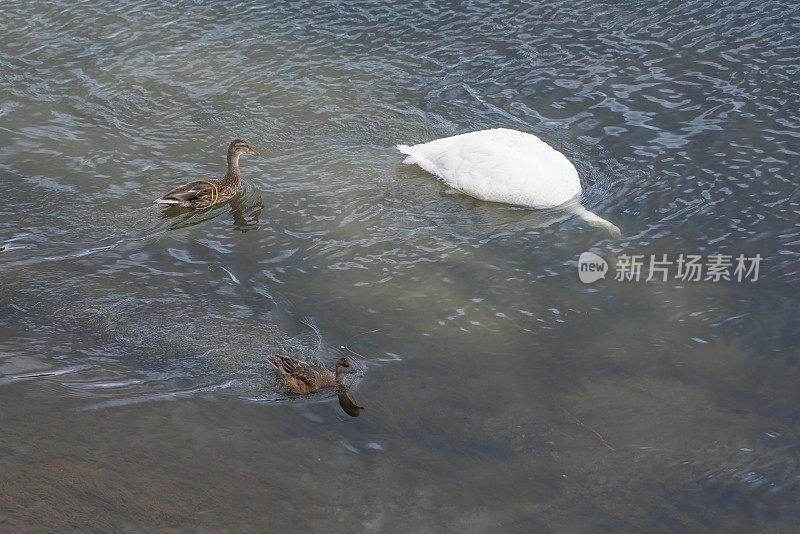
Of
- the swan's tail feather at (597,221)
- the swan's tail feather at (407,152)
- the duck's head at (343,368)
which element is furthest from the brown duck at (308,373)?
the swan's tail feather at (407,152)

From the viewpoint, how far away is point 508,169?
10016 millimetres

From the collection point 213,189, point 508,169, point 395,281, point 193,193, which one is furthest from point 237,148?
point 508,169

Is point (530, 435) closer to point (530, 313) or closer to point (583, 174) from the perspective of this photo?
point (530, 313)

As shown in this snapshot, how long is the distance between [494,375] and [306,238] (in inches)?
128

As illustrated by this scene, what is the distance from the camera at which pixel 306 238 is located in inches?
367

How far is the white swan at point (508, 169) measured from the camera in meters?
9.94

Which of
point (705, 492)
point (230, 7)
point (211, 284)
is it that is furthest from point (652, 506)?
point (230, 7)

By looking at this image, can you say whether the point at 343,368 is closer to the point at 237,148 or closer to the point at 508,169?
the point at 508,169

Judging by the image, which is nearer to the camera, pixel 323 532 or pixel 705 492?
pixel 323 532

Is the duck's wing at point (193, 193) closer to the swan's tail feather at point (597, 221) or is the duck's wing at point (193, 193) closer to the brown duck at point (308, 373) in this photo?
the brown duck at point (308, 373)

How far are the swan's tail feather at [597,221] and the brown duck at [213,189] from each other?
14.5ft

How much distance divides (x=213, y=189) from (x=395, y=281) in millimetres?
3050

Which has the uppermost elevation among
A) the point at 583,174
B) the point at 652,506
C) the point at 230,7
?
the point at 230,7

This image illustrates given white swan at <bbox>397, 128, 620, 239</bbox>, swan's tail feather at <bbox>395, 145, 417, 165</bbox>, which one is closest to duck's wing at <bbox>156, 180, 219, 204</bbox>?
swan's tail feather at <bbox>395, 145, 417, 165</bbox>
